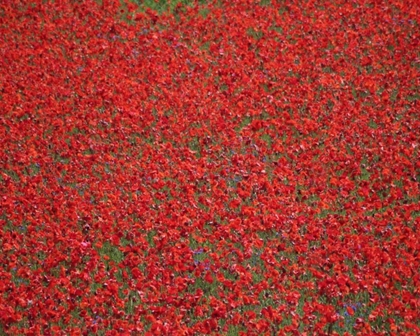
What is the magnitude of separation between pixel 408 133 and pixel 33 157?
4469 mm

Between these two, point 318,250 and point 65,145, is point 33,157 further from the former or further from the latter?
point 318,250

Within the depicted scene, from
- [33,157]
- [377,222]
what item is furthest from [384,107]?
[33,157]

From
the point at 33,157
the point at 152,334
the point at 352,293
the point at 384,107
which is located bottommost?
the point at 33,157

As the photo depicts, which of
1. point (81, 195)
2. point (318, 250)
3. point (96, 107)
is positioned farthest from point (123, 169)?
point (318, 250)

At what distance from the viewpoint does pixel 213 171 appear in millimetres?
8953

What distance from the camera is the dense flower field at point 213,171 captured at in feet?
22.5

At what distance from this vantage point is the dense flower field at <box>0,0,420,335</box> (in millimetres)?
6867

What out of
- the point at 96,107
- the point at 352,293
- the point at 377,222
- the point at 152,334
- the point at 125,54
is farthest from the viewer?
the point at 125,54

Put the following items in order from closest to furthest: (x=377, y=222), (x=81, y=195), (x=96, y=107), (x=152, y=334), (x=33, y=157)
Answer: (x=152, y=334) → (x=377, y=222) → (x=81, y=195) → (x=33, y=157) → (x=96, y=107)

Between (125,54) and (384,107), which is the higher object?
(384,107)

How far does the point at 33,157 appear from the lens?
951cm

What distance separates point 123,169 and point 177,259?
2332 millimetres

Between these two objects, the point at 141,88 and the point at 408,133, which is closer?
the point at 408,133

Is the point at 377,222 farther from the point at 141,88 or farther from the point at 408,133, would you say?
the point at 141,88
